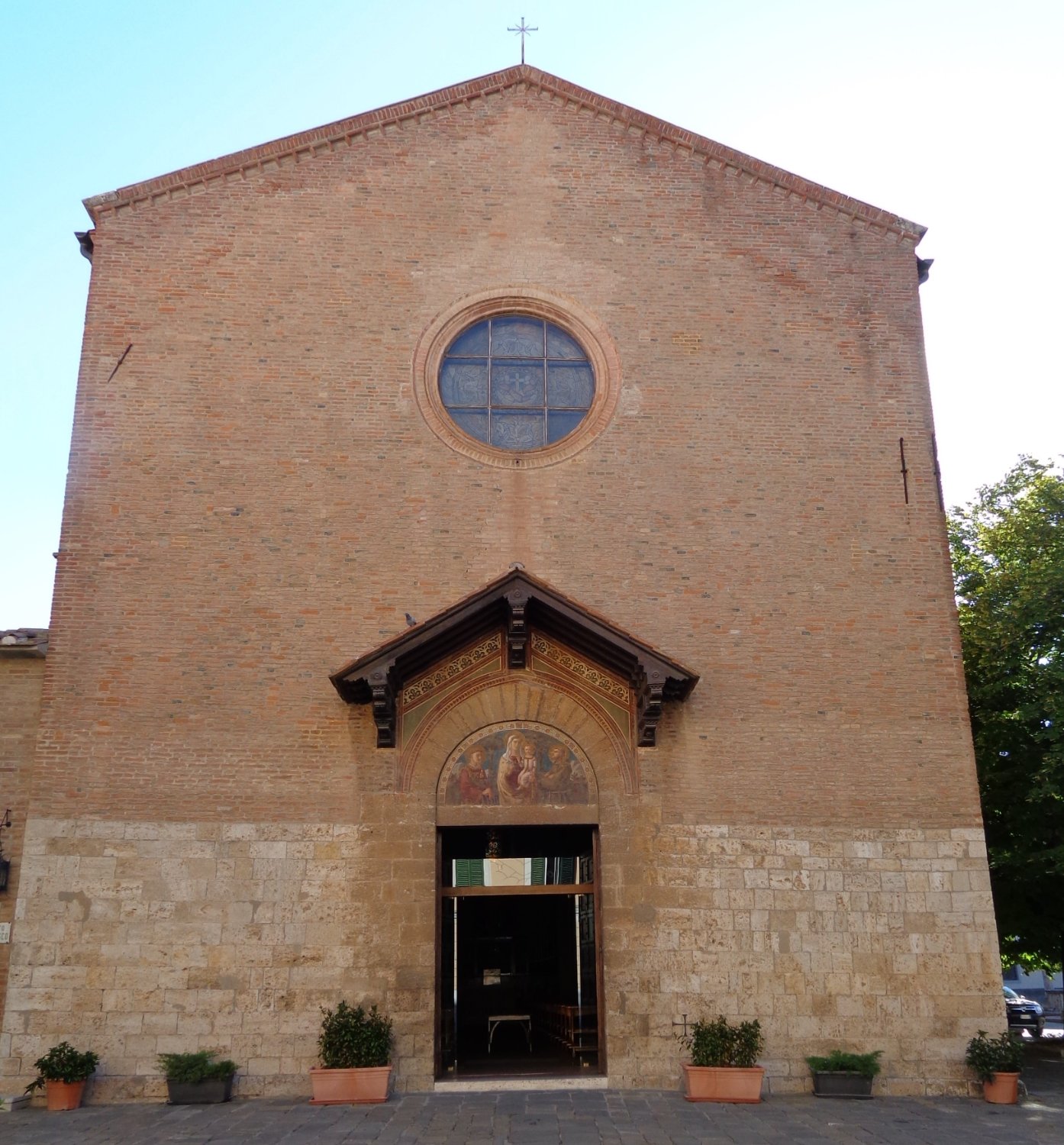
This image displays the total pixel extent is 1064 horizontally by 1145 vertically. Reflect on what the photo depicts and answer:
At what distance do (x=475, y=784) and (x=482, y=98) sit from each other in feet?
32.6

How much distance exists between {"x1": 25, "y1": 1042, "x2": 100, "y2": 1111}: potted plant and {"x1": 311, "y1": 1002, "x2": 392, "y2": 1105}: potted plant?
2.43 meters

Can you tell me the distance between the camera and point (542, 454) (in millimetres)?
14984

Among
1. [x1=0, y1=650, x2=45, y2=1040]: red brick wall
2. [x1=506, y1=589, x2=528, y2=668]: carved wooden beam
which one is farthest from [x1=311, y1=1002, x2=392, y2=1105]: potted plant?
[x1=506, y1=589, x2=528, y2=668]: carved wooden beam

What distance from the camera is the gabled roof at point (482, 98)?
15.8 metres

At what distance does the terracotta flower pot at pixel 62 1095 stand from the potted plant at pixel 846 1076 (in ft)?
26.5

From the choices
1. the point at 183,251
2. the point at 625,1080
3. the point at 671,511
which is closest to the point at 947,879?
the point at 625,1080

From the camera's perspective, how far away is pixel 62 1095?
39.4ft

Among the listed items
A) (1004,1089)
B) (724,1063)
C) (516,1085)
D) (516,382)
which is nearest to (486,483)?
(516,382)

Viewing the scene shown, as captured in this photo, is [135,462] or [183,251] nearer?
[135,462]

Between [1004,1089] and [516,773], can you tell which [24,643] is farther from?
[1004,1089]

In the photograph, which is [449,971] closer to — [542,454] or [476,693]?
[476,693]

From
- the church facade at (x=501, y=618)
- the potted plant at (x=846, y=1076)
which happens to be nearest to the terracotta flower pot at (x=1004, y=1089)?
the church facade at (x=501, y=618)

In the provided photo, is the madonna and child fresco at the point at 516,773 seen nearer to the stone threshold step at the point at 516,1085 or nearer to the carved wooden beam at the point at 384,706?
the carved wooden beam at the point at 384,706

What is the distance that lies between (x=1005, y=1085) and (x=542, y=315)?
11085 mm
